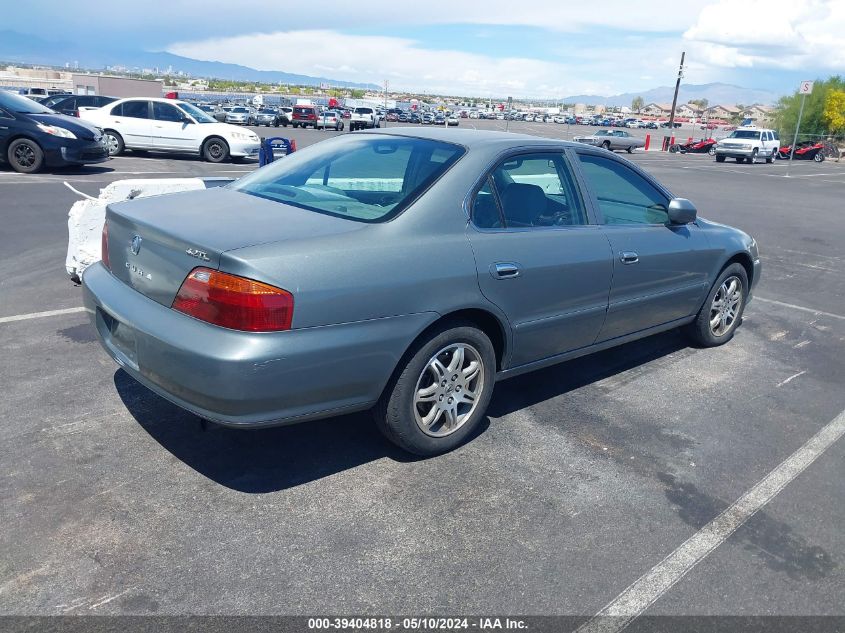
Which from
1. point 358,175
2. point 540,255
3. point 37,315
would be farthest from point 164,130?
point 540,255

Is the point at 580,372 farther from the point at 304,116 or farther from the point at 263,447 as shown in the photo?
the point at 304,116

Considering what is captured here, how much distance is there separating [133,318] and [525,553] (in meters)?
2.03

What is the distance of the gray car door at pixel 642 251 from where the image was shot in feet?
14.7

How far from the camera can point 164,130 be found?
18.2 metres

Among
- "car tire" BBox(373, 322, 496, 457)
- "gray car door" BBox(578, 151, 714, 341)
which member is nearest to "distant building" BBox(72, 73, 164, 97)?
"gray car door" BBox(578, 151, 714, 341)

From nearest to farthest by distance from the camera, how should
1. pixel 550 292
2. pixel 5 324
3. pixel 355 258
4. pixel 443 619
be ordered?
pixel 443 619 → pixel 355 258 → pixel 550 292 → pixel 5 324

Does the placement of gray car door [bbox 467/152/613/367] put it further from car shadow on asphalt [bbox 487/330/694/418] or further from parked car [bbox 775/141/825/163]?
parked car [bbox 775/141/825/163]

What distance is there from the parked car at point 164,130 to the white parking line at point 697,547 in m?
16.7

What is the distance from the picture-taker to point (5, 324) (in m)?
5.20

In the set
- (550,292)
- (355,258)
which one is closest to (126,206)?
(355,258)

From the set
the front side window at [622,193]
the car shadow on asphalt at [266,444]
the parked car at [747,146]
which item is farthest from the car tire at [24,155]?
the parked car at [747,146]

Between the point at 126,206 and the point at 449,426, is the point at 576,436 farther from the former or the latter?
the point at 126,206

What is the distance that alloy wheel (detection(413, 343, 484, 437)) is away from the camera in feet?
11.7

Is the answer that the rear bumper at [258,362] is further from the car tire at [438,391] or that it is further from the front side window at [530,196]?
the front side window at [530,196]
